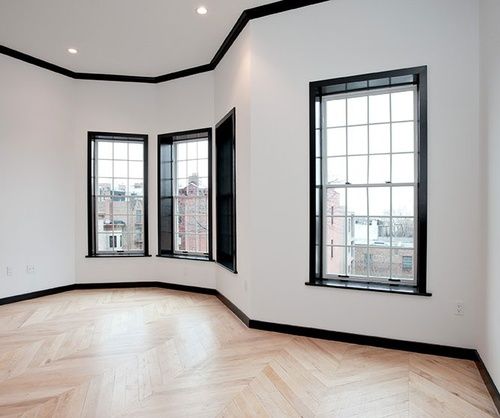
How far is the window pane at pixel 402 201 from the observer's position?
3197 mm

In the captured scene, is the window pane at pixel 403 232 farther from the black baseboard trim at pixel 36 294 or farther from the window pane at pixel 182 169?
the black baseboard trim at pixel 36 294

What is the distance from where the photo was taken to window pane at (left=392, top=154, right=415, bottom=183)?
3199 mm

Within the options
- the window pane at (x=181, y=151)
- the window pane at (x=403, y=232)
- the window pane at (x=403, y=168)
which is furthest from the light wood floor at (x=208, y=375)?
the window pane at (x=181, y=151)

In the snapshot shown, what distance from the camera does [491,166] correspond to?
250 cm

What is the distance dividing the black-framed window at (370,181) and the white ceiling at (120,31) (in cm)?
134

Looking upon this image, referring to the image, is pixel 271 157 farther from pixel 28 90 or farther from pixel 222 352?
pixel 28 90

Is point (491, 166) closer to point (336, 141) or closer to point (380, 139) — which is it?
point (380, 139)

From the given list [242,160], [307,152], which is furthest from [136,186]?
[307,152]

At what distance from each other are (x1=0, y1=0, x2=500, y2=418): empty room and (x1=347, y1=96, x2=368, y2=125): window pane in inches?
0.6

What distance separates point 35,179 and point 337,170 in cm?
413

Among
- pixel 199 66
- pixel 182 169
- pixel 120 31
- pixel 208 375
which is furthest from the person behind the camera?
pixel 182 169

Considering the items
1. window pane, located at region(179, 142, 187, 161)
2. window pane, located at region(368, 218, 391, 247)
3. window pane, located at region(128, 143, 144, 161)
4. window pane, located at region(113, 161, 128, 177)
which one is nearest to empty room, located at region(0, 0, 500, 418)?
window pane, located at region(368, 218, 391, 247)

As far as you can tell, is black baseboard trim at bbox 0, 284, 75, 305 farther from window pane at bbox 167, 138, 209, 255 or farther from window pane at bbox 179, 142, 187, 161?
window pane at bbox 179, 142, 187, 161

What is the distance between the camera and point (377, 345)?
3.16 meters
